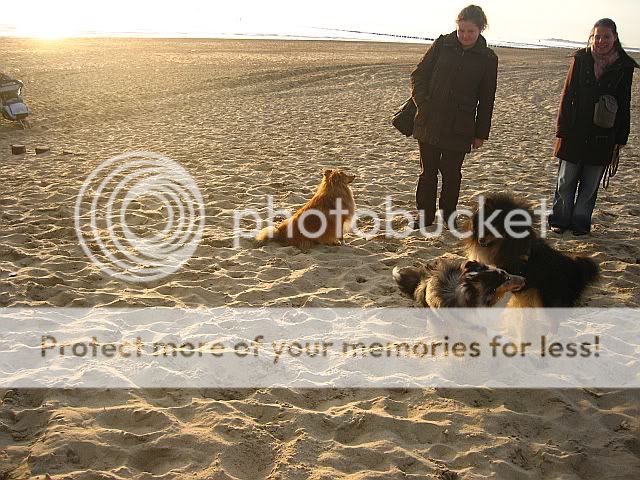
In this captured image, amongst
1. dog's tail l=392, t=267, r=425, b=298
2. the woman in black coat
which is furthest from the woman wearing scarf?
dog's tail l=392, t=267, r=425, b=298

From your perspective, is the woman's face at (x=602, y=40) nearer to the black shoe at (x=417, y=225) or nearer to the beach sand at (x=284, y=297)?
the beach sand at (x=284, y=297)

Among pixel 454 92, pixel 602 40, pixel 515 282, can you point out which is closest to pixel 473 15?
pixel 454 92

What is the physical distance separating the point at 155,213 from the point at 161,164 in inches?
98.4

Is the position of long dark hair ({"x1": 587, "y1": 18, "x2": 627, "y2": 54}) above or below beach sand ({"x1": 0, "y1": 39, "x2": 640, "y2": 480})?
above

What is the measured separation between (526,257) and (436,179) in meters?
2.63

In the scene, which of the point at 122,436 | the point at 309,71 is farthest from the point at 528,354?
the point at 309,71

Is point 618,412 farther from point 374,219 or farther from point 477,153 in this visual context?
point 477,153

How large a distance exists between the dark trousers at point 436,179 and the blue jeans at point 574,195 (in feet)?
3.77

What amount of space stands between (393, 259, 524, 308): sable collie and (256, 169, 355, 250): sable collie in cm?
201

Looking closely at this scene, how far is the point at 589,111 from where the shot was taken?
5.22 meters
